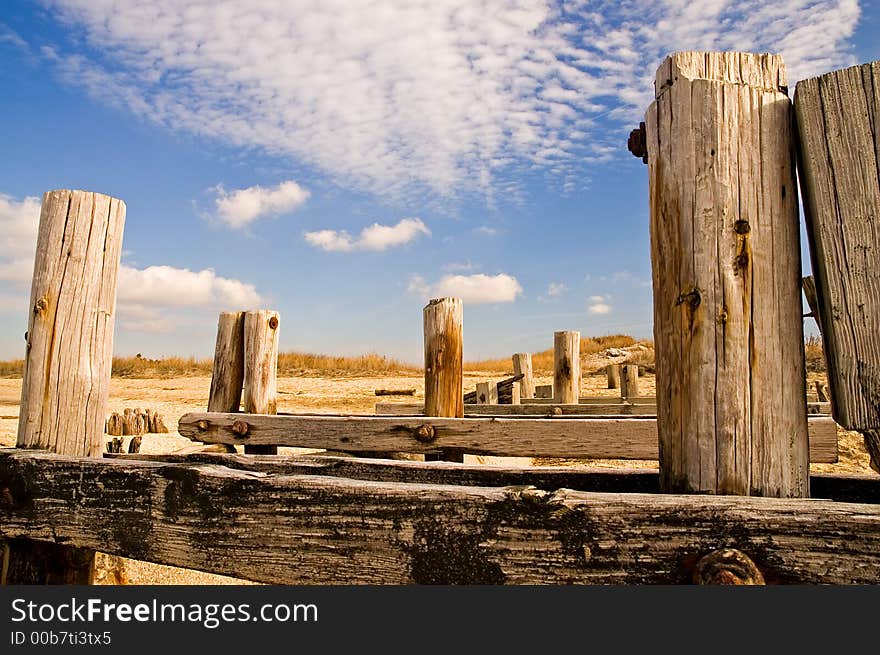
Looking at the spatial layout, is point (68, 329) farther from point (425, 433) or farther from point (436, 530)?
point (425, 433)

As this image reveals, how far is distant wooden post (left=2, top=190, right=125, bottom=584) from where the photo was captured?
9.20 feet

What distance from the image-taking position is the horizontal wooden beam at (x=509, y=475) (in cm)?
216

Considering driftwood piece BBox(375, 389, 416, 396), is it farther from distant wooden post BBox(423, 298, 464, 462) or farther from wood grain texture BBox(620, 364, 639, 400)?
distant wooden post BBox(423, 298, 464, 462)

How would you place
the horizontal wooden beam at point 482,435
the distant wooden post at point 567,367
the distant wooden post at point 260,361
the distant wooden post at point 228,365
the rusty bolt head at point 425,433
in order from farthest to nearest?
the distant wooden post at point 567,367, the distant wooden post at point 228,365, the distant wooden post at point 260,361, the rusty bolt head at point 425,433, the horizontal wooden beam at point 482,435

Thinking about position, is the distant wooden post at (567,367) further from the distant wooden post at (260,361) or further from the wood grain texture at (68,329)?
the wood grain texture at (68,329)

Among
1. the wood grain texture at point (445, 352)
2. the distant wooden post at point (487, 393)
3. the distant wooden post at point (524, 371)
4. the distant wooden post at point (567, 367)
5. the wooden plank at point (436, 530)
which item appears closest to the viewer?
the wooden plank at point (436, 530)

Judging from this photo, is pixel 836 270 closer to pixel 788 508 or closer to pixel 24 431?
pixel 788 508

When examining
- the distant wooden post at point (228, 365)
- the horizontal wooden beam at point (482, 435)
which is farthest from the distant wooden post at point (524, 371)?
the horizontal wooden beam at point (482, 435)

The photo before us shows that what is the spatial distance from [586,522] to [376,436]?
3259mm

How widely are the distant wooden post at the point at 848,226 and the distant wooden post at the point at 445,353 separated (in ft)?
12.7

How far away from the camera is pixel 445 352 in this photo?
5.61 m

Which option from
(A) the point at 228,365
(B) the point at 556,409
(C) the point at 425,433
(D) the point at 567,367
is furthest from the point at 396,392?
(C) the point at 425,433

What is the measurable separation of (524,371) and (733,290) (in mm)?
10875

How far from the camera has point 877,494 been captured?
2.12 meters
